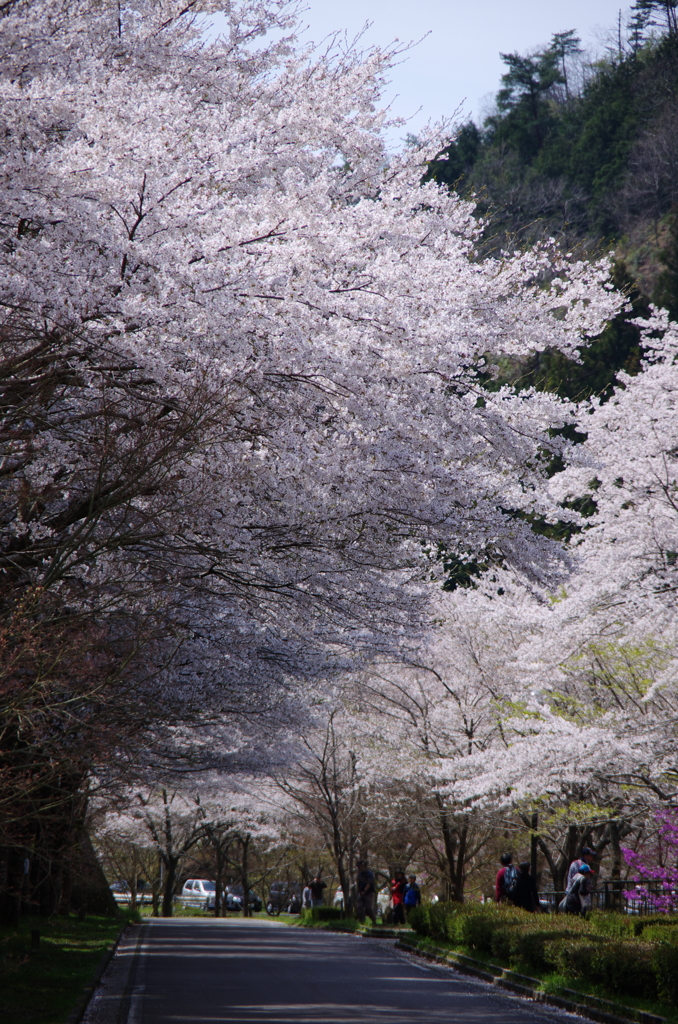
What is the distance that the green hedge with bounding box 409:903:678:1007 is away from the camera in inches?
409

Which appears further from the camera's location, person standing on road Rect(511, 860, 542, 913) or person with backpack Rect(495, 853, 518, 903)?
person with backpack Rect(495, 853, 518, 903)

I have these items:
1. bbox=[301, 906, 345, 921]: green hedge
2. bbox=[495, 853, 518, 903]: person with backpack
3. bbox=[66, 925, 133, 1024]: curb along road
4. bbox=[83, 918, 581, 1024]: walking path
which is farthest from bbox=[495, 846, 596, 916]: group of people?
bbox=[301, 906, 345, 921]: green hedge

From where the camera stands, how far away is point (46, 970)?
512 inches

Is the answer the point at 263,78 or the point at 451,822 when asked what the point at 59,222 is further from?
the point at 451,822

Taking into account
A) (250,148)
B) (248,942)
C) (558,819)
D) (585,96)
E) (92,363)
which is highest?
(585,96)

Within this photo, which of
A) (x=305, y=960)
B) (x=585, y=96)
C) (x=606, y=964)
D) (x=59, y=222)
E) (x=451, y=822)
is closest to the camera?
(x=59, y=222)

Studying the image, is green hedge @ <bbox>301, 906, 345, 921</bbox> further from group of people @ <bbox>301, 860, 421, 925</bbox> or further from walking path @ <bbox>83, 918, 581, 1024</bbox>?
walking path @ <bbox>83, 918, 581, 1024</bbox>

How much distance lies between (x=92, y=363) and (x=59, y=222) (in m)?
1.06

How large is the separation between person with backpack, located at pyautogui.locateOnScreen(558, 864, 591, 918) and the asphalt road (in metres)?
2.54

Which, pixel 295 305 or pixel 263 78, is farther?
pixel 263 78

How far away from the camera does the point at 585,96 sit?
6456 centimetres

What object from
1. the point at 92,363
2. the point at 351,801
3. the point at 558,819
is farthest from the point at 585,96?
the point at 92,363

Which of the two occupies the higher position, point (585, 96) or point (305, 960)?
point (585, 96)

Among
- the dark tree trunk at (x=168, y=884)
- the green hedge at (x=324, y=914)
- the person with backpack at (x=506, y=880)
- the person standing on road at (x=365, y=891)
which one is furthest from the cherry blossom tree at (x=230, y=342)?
the dark tree trunk at (x=168, y=884)
